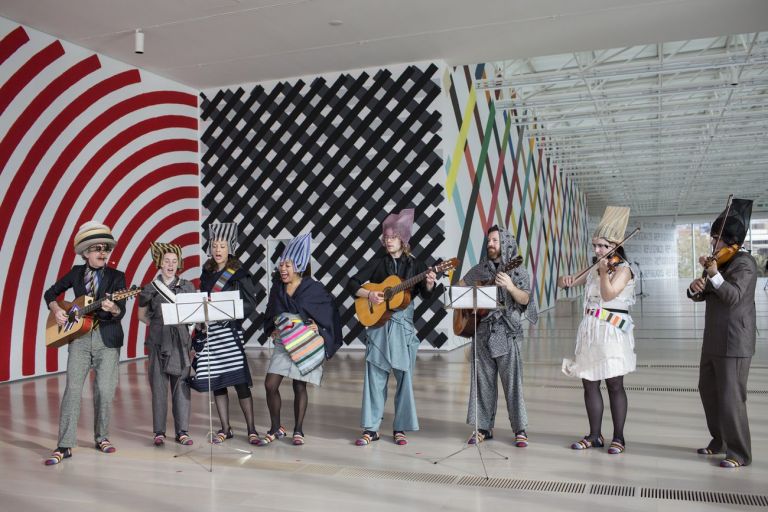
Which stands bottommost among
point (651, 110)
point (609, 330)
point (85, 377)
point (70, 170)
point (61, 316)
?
point (85, 377)

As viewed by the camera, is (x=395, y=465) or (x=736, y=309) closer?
(x=736, y=309)

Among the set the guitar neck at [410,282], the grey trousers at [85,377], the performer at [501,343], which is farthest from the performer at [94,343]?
the performer at [501,343]

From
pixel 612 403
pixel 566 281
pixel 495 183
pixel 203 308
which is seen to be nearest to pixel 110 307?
pixel 203 308

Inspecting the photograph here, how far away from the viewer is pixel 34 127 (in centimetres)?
687

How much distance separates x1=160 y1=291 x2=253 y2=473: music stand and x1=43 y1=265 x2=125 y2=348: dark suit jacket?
0.45 meters

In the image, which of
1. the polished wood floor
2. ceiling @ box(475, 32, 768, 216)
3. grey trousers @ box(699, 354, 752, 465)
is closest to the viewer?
the polished wood floor

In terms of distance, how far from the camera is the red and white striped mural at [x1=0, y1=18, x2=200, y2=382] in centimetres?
665

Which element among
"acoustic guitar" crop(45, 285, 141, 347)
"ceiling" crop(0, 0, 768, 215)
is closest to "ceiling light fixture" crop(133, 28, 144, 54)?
"ceiling" crop(0, 0, 768, 215)

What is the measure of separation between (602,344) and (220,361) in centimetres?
209

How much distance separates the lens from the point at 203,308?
370cm

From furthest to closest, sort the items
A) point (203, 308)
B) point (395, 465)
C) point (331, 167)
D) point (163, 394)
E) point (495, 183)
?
point (495, 183) → point (331, 167) → point (163, 394) → point (203, 308) → point (395, 465)

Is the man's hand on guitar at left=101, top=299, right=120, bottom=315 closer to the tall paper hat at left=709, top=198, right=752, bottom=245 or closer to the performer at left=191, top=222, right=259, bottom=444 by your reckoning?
the performer at left=191, top=222, right=259, bottom=444

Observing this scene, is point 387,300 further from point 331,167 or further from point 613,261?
point 331,167

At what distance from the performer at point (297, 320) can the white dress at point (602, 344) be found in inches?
52.9
